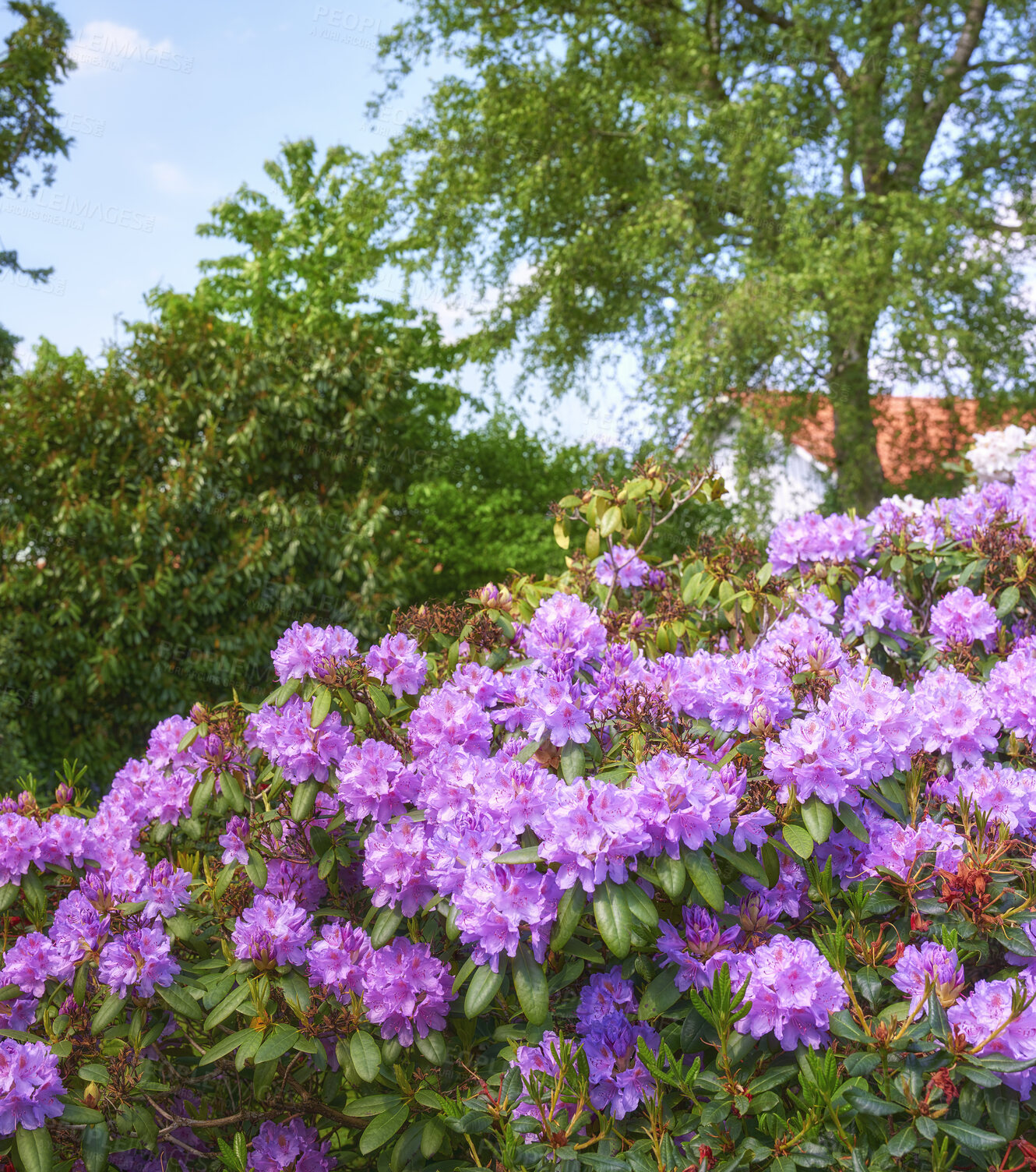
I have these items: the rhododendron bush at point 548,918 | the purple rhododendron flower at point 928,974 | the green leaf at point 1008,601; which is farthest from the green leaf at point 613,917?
the green leaf at point 1008,601

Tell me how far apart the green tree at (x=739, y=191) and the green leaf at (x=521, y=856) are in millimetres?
8441

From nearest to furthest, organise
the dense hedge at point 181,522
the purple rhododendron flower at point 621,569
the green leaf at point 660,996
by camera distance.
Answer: the green leaf at point 660,996 → the purple rhododendron flower at point 621,569 → the dense hedge at point 181,522

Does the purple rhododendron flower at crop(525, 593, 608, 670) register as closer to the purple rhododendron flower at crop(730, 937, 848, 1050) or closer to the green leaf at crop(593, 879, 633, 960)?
the green leaf at crop(593, 879, 633, 960)

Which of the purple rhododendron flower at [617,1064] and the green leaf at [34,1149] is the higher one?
the purple rhododendron flower at [617,1064]

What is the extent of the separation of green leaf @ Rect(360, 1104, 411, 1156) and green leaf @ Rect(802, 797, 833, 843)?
861mm

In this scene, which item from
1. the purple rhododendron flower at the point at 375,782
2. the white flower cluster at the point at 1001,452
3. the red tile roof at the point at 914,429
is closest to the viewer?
the purple rhododendron flower at the point at 375,782

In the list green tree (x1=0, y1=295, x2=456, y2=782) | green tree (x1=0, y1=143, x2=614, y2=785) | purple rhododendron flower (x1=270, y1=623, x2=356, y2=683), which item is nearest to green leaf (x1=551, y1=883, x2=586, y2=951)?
purple rhododendron flower (x1=270, y1=623, x2=356, y2=683)

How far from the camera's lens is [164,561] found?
728 cm

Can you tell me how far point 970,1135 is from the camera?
4.33 ft

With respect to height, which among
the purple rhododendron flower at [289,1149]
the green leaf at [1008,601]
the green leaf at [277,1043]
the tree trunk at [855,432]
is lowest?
the purple rhododendron flower at [289,1149]

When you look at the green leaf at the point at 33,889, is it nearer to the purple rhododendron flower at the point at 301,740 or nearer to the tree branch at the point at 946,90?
the purple rhododendron flower at the point at 301,740

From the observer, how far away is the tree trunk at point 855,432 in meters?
10.7

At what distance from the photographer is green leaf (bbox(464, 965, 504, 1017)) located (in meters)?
1.52

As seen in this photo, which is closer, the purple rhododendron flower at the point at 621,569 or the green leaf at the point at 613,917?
the green leaf at the point at 613,917
